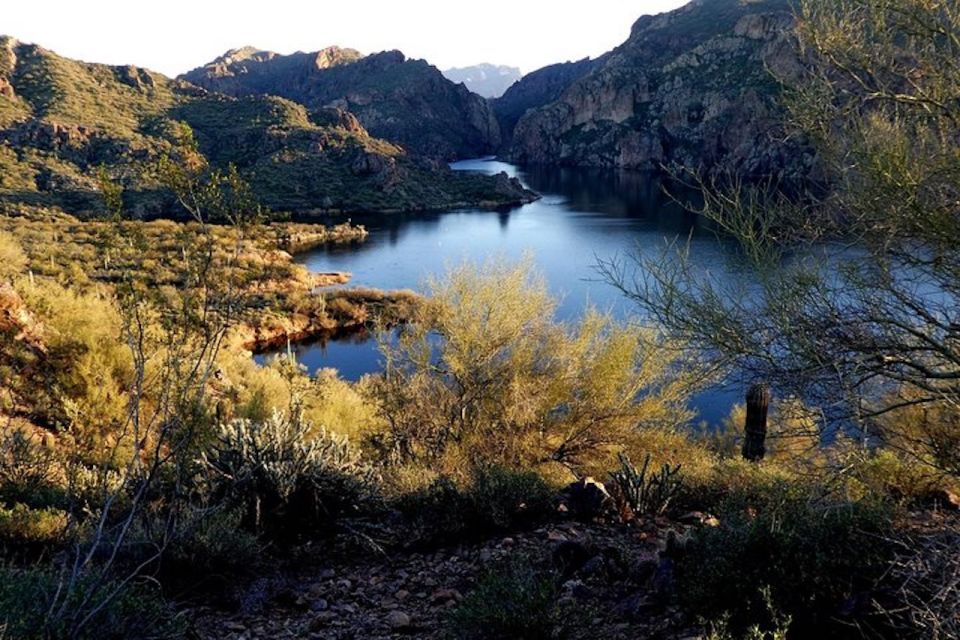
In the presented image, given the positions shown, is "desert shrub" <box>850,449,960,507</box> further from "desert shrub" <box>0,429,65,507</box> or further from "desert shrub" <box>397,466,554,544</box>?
"desert shrub" <box>0,429,65,507</box>

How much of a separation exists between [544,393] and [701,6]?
156788 mm

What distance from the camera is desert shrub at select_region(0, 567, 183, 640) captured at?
300 centimetres

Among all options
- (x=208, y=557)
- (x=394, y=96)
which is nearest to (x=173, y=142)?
(x=208, y=557)

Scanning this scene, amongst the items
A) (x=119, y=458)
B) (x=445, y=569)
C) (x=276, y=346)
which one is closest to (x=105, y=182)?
(x=445, y=569)

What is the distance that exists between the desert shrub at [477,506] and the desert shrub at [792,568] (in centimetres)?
175

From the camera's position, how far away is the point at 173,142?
2404 inches

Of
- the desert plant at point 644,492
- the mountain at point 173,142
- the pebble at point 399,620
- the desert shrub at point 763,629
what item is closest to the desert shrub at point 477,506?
the desert plant at point 644,492

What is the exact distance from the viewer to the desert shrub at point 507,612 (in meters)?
3.51

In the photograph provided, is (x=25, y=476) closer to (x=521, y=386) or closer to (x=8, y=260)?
(x=521, y=386)

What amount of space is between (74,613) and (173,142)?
66464 mm

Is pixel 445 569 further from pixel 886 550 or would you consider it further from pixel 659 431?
pixel 659 431

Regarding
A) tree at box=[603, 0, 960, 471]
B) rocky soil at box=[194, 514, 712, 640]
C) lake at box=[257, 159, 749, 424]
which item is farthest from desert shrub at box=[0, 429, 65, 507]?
lake at box=[257, 159, 749, 424]

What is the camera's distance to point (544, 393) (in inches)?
423

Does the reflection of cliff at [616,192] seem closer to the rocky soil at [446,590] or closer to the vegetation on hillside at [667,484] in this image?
the vegetation on hillside at [667,484]
